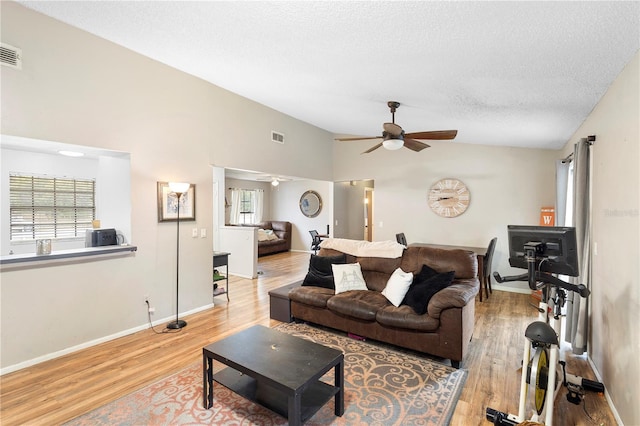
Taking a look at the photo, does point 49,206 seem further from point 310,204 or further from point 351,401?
point 310,204

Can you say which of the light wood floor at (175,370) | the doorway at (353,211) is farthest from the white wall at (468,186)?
the light wood floor at (175,370)

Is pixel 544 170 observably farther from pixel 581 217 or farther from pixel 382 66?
pixel 382 66

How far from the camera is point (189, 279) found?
14.0ft

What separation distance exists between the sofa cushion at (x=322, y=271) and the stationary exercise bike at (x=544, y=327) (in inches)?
82.4

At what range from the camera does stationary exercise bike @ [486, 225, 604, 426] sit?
6.54 ft

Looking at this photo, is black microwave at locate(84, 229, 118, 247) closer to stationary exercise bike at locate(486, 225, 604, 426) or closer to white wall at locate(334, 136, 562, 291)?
stationary exercise bike at locate(486, 225, 604, 426)

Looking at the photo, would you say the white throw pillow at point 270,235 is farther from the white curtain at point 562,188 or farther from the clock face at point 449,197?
the white curtain at point 562,188

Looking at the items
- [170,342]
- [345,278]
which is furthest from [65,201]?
[345,278]

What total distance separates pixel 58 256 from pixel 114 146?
128 centimetres

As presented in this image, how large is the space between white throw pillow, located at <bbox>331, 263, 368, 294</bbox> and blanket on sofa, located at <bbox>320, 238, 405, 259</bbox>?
25cm

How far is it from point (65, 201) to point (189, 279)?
308cm

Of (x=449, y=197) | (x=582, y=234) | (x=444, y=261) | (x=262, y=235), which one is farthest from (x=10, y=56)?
(x=262, y=235)

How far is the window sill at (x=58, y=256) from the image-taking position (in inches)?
109

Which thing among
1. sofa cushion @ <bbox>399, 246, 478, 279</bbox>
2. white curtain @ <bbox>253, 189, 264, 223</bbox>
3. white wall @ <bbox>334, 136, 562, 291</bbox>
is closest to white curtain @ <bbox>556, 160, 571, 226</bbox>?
white wall @ <bbox>334, 136, 562, 291</bbox>
